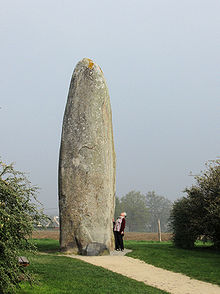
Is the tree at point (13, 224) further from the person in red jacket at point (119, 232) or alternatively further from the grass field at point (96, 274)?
the person in red jacket at point (119, 232)

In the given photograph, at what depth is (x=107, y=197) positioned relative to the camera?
50.9 feet

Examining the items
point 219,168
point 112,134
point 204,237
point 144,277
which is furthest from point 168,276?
point 219,168

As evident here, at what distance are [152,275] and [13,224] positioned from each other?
552cm

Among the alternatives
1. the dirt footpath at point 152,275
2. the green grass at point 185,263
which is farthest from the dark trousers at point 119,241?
the dirt footpath at point 152,275

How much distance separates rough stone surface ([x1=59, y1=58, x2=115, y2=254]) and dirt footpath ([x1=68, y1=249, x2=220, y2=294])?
1.06m

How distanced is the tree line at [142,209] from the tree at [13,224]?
6685cm

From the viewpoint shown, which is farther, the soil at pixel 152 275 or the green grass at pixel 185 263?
the green grass at pixel 185 263

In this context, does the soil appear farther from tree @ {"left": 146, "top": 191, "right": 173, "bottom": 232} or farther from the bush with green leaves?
tree @ {"left": 146, "top": 191, "right": 173, "bottom": 232}

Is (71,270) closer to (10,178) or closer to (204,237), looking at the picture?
(10,178)

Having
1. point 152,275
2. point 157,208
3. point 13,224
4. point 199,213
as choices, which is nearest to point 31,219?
point 13,224

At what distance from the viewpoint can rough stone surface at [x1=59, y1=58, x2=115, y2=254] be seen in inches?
587

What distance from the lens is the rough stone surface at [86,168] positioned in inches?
587

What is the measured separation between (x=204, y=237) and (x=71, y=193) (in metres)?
7.67

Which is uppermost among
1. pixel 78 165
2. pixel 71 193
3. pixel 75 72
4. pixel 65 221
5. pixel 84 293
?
pixel 75 72
